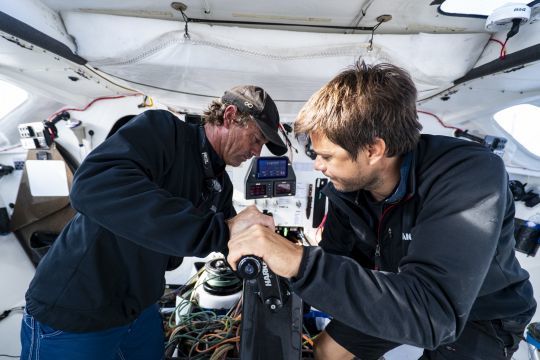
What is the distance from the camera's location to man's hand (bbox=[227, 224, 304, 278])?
0.68m

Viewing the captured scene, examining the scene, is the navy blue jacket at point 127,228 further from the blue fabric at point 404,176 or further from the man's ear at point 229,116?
the blue fabric at point 404,176

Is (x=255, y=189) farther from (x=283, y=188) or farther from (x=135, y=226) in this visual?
(x=135, y=226)

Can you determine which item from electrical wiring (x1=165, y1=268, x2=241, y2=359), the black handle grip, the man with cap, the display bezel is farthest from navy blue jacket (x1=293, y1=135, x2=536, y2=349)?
the display bezel

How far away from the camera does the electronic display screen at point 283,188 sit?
2.84m

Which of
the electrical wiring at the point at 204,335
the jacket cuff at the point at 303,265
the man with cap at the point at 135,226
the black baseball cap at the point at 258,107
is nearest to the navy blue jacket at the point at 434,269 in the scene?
the jacket cuff at the point at 303,265

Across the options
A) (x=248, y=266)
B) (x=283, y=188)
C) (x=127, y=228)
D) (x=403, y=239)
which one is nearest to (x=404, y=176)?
(x=403, y=239)

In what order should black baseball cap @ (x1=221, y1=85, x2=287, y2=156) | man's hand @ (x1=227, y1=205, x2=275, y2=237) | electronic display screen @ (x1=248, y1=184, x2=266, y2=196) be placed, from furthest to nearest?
electronic display screen @ (x1=248, y1=184, x2=266, y2=196) → black baseball cap @ (x1=221, y1=85, x2=287, y2=156) → man's hand @ (x1=227, y1=205, x2=275, y2=237)

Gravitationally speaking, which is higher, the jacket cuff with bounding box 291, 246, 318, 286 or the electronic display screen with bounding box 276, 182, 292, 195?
the jacket cuff with bounding box 291, 246, 318, 286

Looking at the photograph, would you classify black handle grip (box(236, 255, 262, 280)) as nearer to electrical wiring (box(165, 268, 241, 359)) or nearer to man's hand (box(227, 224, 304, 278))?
man's hand (box(227, 224, 304, 278))

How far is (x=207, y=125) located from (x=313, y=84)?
1023mm

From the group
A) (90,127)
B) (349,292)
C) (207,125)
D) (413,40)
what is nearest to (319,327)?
(349,292)

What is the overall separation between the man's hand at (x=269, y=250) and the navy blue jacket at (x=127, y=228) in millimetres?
74

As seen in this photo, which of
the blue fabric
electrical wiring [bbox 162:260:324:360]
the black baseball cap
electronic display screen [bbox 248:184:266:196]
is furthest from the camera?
electronic display screen [bbox 248:184:266:196]

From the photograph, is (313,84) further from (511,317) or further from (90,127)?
(90,127)
